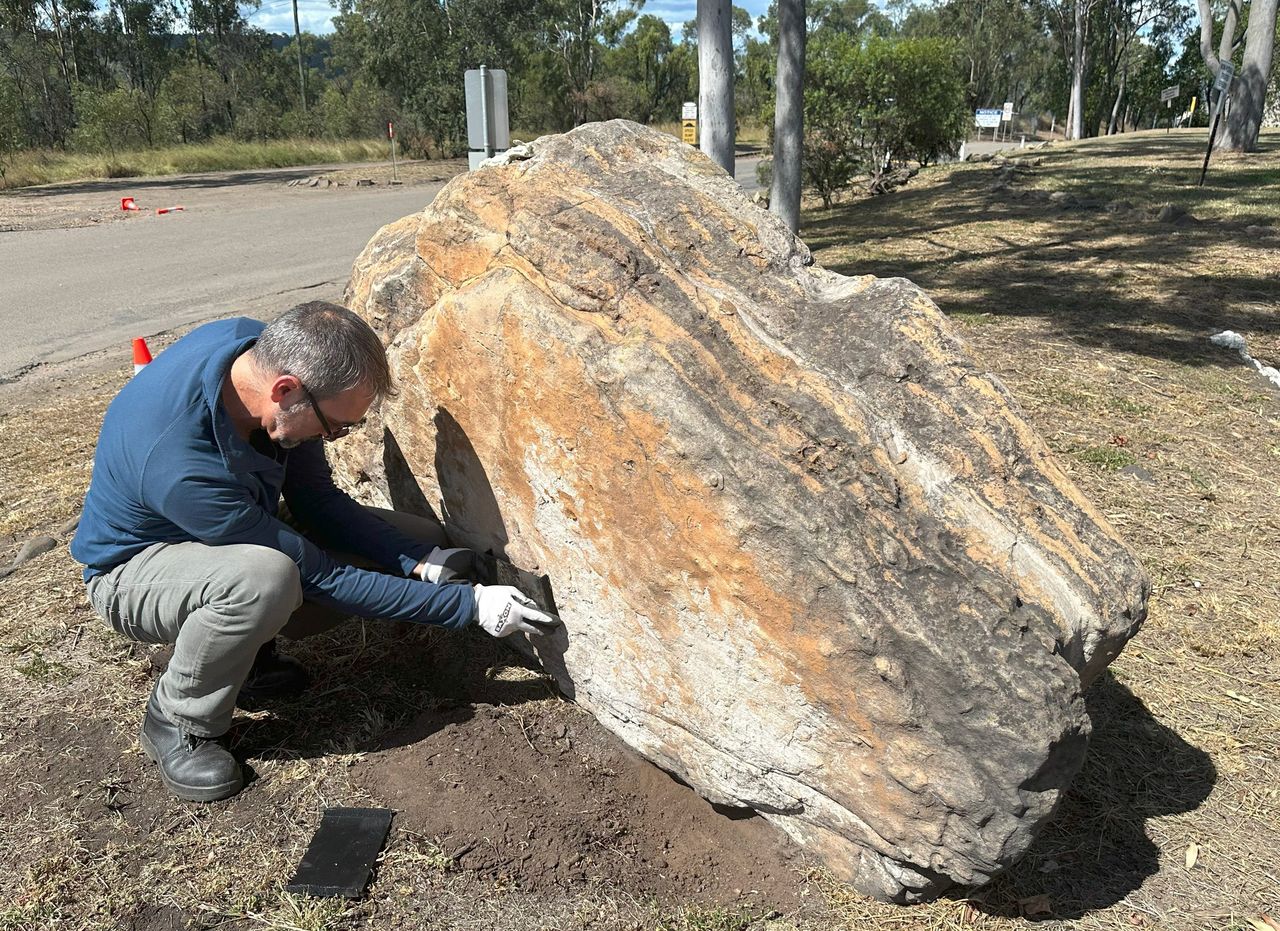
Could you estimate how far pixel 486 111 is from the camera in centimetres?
672

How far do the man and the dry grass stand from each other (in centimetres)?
24

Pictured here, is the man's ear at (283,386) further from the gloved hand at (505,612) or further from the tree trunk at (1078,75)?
the tree trunk at (1078,75)

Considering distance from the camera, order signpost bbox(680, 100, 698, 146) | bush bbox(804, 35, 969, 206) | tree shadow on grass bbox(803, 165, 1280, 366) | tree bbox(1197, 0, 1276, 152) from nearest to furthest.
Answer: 1. tree shadow on grass bbox(803, 165, 1280, 366)
2. signpost bbox(680, 100, 698, 146)
3. bush bbox(804, 35, 969, 206)
4. tree bbox(1197, 0, 1276, 152)

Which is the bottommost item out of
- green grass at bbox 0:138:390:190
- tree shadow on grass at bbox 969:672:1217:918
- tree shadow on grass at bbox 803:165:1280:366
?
tree shadow on grass at bbox 969:672:1217:918

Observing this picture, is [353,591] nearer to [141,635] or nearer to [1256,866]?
[141,635]

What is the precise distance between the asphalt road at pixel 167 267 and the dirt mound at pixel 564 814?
17.1 feet

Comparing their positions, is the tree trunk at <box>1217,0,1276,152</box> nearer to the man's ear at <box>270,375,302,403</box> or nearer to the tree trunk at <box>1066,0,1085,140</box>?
the tree trunk at <box>1066,0,1085,140</box>

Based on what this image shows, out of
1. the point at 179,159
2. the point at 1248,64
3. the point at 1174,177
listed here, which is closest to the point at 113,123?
the point at 179,159

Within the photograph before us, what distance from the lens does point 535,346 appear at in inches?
97.4

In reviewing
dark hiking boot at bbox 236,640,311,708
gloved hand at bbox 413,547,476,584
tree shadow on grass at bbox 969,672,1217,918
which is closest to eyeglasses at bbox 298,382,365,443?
gloved hand at bbox 413,547,476,584

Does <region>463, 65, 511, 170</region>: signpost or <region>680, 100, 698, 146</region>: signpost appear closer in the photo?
<region>463, 65, 511, 170</region>: signpost

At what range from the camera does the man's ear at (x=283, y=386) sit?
2.27 meters

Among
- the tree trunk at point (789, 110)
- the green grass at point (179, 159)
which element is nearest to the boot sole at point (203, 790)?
the tree trunk at point (789, 110)

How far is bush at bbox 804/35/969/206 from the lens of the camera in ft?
45.2
